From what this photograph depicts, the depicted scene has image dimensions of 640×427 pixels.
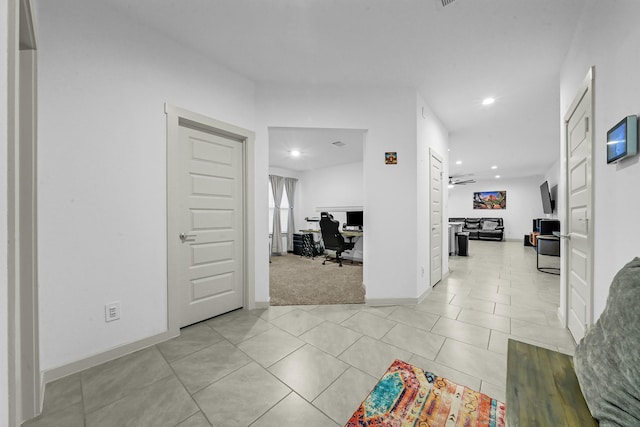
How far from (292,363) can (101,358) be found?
1381 millimetres

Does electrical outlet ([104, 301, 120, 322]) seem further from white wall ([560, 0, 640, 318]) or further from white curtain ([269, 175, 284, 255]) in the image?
white curtain ([269, 175, 284, 255])

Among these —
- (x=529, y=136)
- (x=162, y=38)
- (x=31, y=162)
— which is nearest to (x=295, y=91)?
(x=162, y=38)

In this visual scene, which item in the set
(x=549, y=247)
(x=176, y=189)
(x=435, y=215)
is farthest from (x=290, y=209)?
(x=549, y=247)

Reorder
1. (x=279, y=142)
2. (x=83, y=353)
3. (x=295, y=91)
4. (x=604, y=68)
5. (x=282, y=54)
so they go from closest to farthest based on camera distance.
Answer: (x=604, y=68) < (x=83, y=353) < (x=282, y=54) < (x=295, y=91) < (x=279, y=142)

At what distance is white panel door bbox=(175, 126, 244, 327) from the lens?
7.77ft

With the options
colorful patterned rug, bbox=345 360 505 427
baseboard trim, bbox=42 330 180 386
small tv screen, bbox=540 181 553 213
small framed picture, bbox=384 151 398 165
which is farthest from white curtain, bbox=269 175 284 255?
small tv screen, bbox=540 181 553 213

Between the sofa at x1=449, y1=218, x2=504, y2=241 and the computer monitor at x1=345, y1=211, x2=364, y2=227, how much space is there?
6.04 meters

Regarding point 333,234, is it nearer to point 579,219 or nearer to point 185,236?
point 185,236

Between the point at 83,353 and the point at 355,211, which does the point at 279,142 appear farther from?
the point at 83,353

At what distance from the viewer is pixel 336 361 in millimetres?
1854

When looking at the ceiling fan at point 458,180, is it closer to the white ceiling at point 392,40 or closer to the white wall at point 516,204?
the white wall at point 516,204

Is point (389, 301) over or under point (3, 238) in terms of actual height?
under

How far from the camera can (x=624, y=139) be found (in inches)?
47.1

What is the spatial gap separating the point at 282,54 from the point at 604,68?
2.37m
